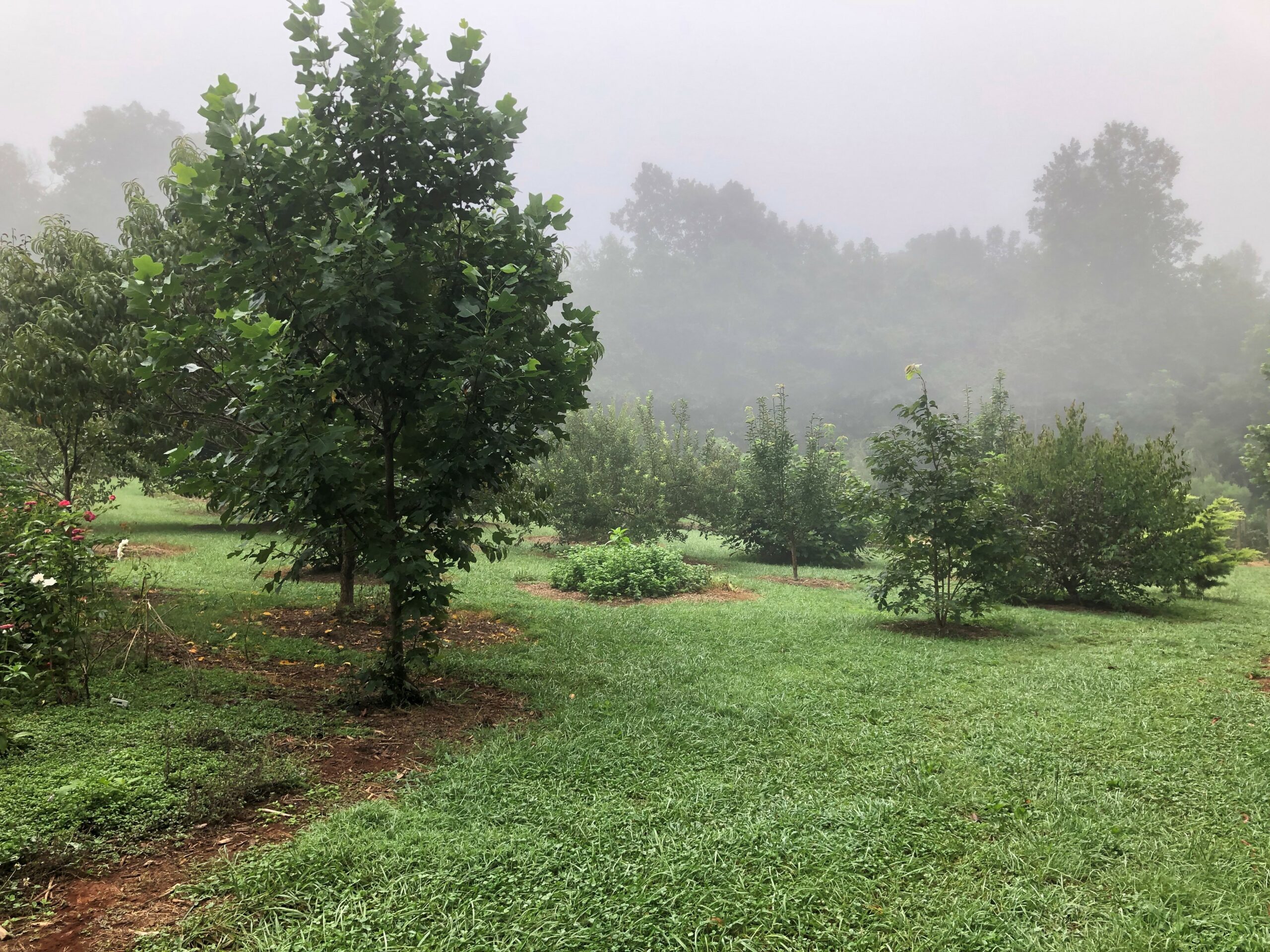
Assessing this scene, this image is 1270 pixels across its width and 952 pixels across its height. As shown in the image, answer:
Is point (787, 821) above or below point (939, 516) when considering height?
below

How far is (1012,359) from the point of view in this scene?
61688 millimetres

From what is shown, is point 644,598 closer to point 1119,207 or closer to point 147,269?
point 147,269

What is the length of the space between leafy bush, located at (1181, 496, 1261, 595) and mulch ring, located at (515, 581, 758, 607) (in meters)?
7.06

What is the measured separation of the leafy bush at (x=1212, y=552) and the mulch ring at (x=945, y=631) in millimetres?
4758

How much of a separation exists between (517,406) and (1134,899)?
3858 millimetres

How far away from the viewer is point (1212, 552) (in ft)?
38.6

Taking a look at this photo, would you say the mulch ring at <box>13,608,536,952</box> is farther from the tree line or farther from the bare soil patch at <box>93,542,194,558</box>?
the bare soil patch at <box>93,542,194,558</box>

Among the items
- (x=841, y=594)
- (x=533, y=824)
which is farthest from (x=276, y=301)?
(x=841, y=594)

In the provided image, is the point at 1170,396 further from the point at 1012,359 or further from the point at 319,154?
the point at 319,154

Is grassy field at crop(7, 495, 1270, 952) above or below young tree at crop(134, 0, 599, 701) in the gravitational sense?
below

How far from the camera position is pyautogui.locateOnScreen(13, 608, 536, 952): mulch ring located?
230 centimetres

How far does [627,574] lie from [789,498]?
230 inches

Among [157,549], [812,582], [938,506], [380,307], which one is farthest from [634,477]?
[380,307]

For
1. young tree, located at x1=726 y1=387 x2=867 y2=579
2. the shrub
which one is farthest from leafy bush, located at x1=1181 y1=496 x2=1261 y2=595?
young tree, located at x1=726 y1=387 x2=867 y2=579
